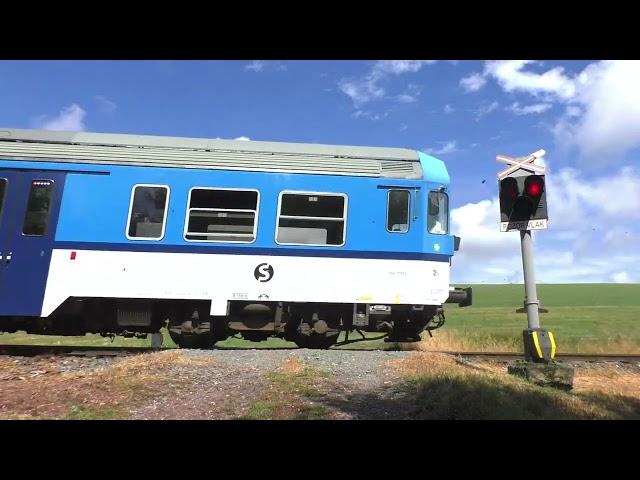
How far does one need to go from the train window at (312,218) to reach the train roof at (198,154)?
51 centimetres

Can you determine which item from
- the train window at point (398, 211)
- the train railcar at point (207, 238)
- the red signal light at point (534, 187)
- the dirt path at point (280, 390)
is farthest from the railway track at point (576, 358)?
the red signal light at point (534, 187)

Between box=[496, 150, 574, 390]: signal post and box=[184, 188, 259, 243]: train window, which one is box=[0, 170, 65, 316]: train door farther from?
box=[496, 150, 574, 390]: signal post

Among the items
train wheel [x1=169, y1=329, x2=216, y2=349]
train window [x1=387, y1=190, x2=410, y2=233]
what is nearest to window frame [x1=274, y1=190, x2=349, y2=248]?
train window [x1=387, y1=190, x2=410, y2=233]

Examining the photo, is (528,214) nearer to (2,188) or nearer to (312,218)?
(312,218)

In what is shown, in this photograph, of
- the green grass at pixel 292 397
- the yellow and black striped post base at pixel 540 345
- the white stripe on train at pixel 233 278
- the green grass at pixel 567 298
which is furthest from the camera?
the green grass at pixel 567 298

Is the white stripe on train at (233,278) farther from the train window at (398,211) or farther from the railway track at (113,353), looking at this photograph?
the railway track at (113,353)

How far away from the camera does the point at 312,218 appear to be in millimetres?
8156

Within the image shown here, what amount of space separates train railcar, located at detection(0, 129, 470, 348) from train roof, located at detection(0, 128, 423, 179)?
28mm

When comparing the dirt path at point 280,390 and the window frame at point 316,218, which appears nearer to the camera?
the dirt path at point 280,390

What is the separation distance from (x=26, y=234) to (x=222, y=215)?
140 inches

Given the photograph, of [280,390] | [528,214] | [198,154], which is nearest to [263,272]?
[198,154]

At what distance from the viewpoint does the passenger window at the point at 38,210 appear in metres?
7.92

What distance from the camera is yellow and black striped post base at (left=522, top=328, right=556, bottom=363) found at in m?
6.44
